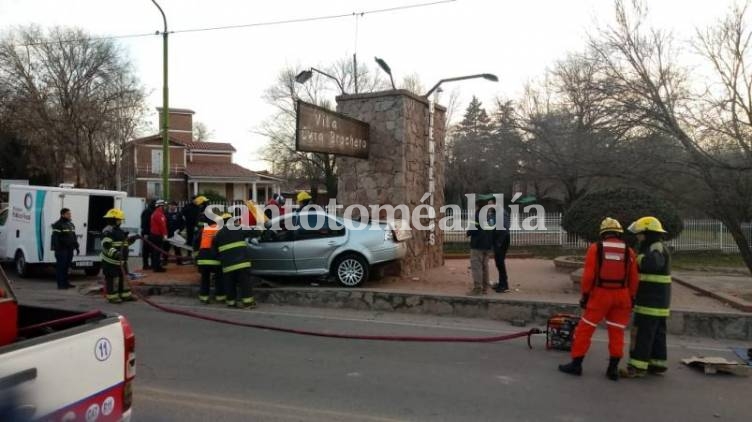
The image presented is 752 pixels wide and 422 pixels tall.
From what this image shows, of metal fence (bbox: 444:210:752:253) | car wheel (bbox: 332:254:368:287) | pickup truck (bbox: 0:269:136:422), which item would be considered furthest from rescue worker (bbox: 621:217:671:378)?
metal fence (bbox: 444:210:752:253)

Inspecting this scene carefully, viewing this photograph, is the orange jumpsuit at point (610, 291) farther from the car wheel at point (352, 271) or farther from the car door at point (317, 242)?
the car door at point (317, 242)

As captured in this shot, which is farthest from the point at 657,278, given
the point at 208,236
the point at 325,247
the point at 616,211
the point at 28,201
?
the point at 28,201

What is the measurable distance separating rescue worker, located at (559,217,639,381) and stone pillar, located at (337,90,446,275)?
6.02 m

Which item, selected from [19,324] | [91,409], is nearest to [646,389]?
[91,409]

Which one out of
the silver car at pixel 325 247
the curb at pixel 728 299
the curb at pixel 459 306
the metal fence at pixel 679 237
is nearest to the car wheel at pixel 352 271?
the silver car at pixel 325 247

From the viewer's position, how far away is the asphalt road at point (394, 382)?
4668 millimetres

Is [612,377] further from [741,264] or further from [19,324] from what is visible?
[741,264]

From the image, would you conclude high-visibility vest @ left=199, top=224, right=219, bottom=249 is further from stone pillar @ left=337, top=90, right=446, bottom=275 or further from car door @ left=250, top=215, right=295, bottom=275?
stone pillar @ left=337, top=90, right=446, bottom=275

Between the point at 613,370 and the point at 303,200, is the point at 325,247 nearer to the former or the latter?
the point at 303,200

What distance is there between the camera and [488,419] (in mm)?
4500

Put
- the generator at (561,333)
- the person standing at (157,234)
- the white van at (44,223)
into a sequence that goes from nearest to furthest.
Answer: the generator at (561,333), the white van at (44,223), the person standing at (157,234)

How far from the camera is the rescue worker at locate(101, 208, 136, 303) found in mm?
9609

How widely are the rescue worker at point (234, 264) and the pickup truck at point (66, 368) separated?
574 cm

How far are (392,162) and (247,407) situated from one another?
7568mm
